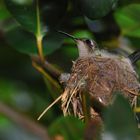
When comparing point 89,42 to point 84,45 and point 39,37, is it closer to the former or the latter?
point 84,45

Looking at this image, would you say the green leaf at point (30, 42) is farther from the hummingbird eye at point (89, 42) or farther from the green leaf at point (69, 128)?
the green leaf at point (69, 128)

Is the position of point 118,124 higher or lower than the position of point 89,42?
higher

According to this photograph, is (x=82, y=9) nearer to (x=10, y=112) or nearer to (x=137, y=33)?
(x=137, y=33)

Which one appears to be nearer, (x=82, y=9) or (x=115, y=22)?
(x=82, y=9)

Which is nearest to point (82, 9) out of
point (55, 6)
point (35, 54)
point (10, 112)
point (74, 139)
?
point (55, 6)

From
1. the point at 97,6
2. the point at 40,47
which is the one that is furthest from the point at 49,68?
the point at 97,6

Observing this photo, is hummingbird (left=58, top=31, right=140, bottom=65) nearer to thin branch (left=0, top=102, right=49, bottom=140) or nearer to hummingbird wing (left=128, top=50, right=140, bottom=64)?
hummingbird wing (left=128, top=50, right=140, bottom=64)

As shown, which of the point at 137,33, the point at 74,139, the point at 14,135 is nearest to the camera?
the point at 74,139
